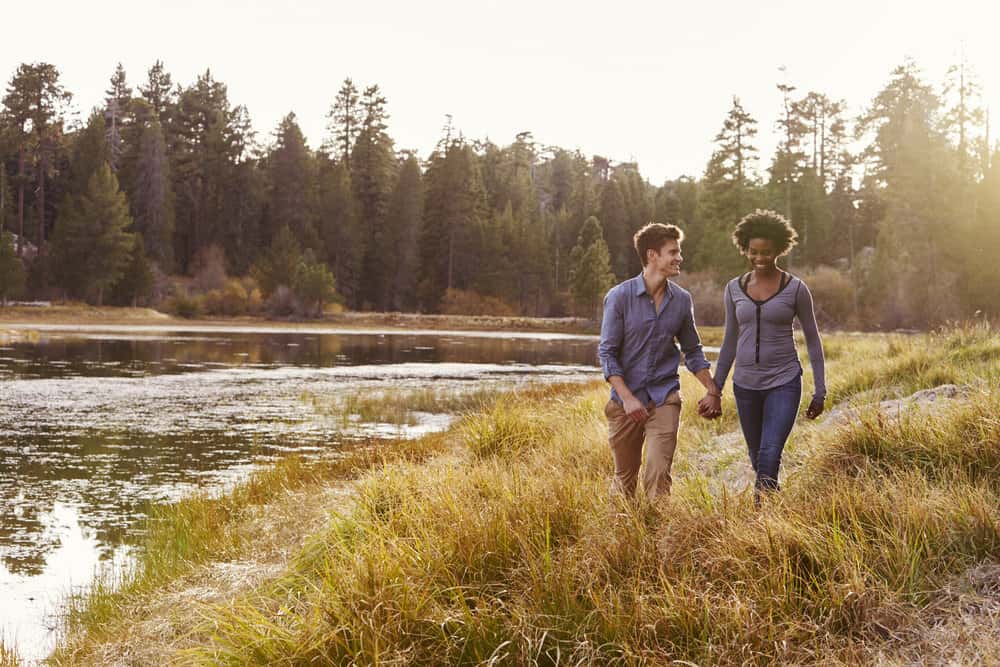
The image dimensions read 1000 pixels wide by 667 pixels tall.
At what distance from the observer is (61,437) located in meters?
12.6

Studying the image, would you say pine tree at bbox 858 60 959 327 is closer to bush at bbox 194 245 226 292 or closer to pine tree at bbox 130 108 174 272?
bush at bbox 194 245 226 292


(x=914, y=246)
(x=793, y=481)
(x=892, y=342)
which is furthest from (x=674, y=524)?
(x=914, y=246)

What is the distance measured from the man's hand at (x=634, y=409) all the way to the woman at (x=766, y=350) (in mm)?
548

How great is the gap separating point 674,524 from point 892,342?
417 inches

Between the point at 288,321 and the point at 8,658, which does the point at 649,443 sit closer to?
the point at 8,658

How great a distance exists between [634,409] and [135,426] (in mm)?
11468

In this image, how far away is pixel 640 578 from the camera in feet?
13.3

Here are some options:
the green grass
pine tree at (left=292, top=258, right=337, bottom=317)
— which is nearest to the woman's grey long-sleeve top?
the green grass

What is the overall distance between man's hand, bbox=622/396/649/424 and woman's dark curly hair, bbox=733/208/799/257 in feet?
4.66

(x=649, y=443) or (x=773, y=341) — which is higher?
(x=773, y=341)

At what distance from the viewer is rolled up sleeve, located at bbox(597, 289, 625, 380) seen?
4.77 m

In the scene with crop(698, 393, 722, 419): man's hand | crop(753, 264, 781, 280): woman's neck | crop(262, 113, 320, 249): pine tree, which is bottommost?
crop(698, 393, 722, 419): man's hand

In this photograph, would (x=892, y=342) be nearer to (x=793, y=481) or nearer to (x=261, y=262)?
(x=793, y=481)

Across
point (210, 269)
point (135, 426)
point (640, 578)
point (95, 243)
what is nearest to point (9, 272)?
point (95, 243)
